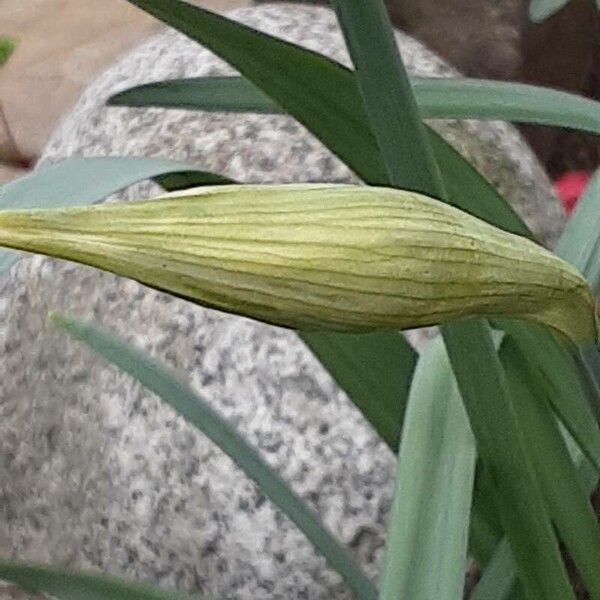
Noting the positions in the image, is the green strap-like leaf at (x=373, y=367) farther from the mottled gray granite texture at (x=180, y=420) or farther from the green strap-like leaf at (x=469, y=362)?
the mottled gray granite texture at (x=180, y=420)

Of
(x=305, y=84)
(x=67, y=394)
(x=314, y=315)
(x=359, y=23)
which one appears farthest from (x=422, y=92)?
(x=67, y=394)

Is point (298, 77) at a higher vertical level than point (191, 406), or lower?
higher

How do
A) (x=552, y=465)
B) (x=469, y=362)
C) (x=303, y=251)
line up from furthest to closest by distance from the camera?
(x=552, y=465) < (x=469, y=362) < (x=303, y=251)

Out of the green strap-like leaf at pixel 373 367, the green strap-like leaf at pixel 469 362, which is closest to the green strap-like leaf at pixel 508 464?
the green strap-like leaf at pixel 469 362

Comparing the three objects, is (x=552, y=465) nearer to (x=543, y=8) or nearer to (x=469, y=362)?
(x=469, y=362)

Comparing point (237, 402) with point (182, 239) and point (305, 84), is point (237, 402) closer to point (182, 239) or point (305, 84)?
point (305, 84)

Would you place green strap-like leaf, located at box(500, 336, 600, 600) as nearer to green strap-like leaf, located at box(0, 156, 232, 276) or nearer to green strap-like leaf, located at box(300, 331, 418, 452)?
green strap-like leaf, located at box(300, 331, 418, 452)

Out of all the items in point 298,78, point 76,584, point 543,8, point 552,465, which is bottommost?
point 76,584

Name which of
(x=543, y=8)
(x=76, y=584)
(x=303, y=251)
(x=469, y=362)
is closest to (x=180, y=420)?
(x=76, y=584)
